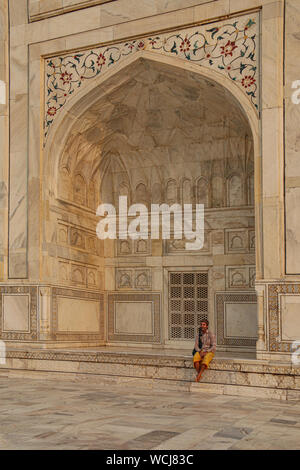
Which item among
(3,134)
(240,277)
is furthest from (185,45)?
(240,277)

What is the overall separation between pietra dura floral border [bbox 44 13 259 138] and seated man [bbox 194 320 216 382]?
308 centimetres

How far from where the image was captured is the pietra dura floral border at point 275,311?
720 cm

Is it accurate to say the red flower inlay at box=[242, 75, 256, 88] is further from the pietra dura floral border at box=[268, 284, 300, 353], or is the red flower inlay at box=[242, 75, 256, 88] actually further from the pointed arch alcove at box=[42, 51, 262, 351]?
the pietra dura floral border at box=[268, 284, 300, 353]

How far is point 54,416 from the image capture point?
5.48m

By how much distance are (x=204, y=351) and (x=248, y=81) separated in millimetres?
3615

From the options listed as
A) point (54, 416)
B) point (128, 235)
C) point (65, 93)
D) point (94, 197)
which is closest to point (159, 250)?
point (128, 235)

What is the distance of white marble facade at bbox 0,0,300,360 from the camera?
25.0 feet

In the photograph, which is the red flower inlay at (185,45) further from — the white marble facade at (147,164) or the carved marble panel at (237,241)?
the carved marble panel at (237,241)

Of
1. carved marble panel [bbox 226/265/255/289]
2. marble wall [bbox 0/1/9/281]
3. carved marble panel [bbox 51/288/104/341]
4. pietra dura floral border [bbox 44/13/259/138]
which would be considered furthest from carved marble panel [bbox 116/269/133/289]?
pietra dura floral border [bbox 44/13/259/138]

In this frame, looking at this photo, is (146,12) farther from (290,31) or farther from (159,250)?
(159,250)

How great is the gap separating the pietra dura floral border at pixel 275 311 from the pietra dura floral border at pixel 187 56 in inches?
95.7

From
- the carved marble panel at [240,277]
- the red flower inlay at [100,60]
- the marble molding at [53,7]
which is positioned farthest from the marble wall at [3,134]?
the carved marble panel at [240,277]

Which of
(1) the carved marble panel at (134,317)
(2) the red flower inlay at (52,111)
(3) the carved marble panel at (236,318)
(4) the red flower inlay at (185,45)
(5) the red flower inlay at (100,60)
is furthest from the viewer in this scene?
(1) the carved marble panel at (134,317)

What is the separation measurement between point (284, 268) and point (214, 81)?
9.22 ft
